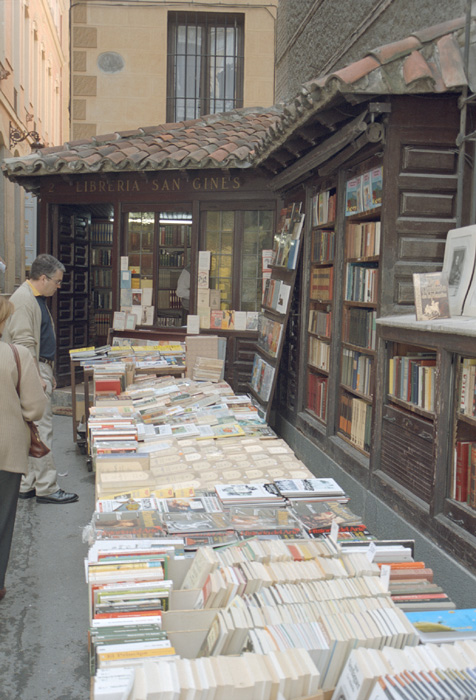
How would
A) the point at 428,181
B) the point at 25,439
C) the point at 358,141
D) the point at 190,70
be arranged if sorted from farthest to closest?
the point at 190,70, the point at 358,141, the point at 428,181, the point at 25,439

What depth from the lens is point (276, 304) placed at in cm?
777

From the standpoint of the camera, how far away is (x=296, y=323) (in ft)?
25.4

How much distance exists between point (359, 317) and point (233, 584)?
3508mm

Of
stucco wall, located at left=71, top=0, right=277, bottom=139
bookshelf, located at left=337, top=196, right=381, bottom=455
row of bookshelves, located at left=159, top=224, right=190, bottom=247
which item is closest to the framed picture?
bookshelf, located at left=337, top=196, right=381, bottom=455

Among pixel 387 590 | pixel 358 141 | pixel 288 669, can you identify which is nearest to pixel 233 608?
pixel 288 669

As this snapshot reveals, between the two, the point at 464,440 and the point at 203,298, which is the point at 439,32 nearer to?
the point at 464,440

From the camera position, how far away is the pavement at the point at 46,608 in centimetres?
336

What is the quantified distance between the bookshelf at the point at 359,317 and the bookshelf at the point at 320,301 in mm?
424


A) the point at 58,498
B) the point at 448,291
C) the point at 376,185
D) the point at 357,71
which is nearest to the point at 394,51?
the point at 357,71

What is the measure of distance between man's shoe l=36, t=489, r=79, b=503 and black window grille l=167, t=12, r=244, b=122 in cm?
1102

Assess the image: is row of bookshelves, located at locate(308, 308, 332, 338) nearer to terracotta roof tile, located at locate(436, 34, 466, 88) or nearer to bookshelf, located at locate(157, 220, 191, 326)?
terracotta roof tile, located at locate(436, 34, 466, 88)

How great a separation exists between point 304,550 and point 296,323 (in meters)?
5.13

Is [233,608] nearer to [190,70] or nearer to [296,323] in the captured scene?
[296,323]

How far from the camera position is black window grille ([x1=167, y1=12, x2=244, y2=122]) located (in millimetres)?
14977
